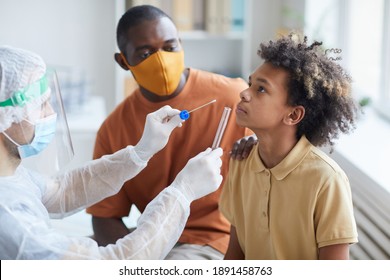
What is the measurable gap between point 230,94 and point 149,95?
0.66 ft

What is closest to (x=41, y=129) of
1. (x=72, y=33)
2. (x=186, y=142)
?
(x=186, y=142)

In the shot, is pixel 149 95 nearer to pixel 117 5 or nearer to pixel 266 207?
pixel 266 207

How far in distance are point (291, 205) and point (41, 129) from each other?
52 centimetres

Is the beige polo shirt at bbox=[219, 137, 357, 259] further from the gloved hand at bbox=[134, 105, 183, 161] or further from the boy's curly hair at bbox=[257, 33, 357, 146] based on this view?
the gloved hand at bbox=[134, 105, 183, 161]

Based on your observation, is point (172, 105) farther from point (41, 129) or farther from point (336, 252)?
point (336, 252)

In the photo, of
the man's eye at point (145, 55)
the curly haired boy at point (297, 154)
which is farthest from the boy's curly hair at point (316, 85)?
the man's eye at point (145, 55)

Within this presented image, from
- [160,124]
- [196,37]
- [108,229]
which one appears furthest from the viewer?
[196,37]

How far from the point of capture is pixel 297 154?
137 cm

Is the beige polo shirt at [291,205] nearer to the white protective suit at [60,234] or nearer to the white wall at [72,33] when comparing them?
the white protective suit at [60,234]

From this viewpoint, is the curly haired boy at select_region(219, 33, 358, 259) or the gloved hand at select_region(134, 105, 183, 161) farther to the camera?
the gloved hand at select_region(134, 105, 183, 161)

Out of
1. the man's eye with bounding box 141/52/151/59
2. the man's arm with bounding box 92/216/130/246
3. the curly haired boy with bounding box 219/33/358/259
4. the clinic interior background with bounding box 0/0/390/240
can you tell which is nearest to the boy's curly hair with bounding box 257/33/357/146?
the curly haired boy with bounding box 219/33/358/259

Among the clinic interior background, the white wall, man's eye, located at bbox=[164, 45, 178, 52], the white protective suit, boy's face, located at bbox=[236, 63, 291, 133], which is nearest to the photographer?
the white protective suit

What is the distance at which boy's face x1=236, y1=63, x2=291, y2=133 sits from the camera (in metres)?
1.35
